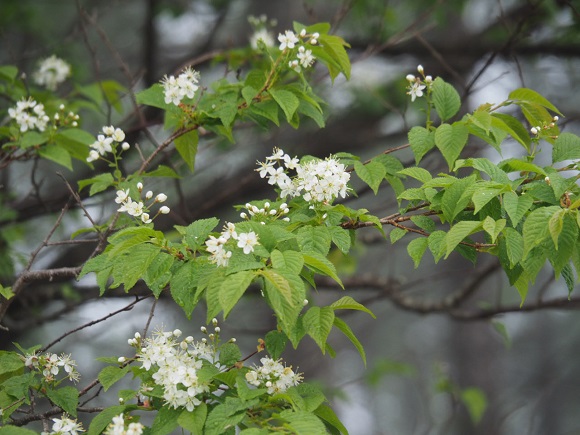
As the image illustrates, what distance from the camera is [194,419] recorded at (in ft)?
5.99

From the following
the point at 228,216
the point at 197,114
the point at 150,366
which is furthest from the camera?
the point at 228,216

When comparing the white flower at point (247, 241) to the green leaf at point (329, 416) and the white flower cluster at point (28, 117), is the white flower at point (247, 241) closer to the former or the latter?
the green leaf at point (329, 416)

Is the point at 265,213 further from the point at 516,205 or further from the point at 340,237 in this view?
the point at 516,205

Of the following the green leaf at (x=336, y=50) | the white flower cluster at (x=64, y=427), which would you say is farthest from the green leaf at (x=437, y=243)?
the white flower cluster at (x=64, y=427)

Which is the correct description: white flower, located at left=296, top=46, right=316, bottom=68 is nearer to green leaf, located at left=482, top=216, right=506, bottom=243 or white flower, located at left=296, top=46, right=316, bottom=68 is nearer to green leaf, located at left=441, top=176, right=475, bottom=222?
green leaf, located at left=441, top=176, right=475, bottom=222

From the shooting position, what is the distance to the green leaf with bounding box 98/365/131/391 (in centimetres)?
203

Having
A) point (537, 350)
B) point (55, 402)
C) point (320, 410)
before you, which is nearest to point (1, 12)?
point (55, 402)

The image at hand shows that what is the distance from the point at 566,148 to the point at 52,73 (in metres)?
2.83

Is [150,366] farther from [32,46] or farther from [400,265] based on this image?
[400,265]

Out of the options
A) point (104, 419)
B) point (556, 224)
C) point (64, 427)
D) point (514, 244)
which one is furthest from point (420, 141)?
point (64, 427)

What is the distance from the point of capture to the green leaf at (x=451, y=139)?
87.5 inches

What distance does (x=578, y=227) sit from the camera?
6.06 feet

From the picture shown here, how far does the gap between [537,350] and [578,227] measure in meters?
11.5

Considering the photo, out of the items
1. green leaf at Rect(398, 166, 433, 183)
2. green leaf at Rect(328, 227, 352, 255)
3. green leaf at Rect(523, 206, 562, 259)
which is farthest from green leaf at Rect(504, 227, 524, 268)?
green leaf at Rect(328, 227, 352, 255)
